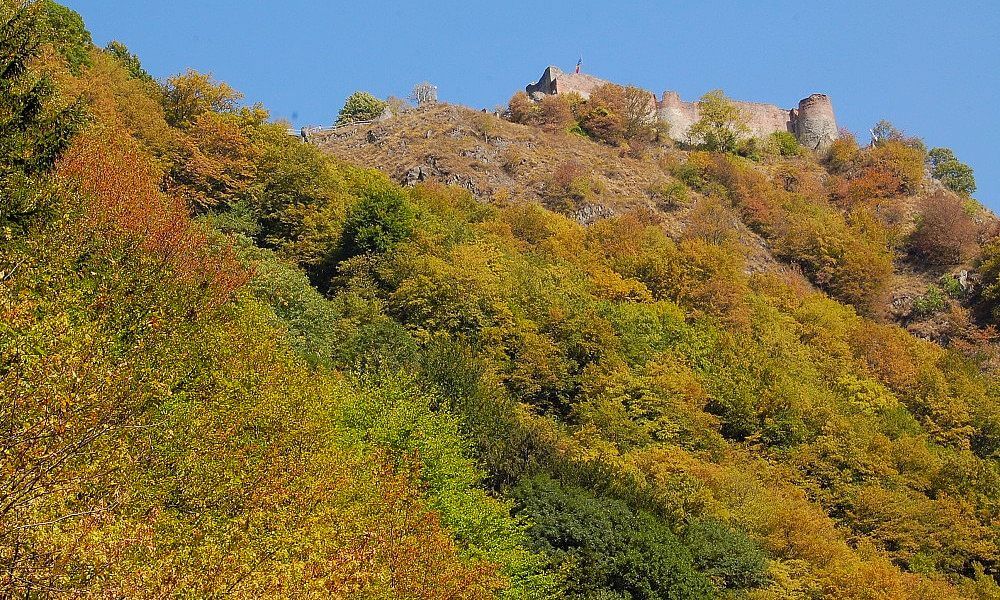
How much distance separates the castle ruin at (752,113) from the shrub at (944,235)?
2647 cm

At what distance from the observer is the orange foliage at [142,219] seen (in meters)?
28.1

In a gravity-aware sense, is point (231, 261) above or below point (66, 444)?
above

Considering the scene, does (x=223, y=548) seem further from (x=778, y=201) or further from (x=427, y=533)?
(x=778, y=201)

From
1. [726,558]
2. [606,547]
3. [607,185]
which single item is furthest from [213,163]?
[607,185]

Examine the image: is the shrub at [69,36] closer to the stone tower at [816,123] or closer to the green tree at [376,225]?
the green tree at [376,225]

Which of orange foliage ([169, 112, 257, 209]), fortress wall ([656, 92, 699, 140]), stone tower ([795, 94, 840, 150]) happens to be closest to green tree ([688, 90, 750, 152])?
fortress wall ([656, 92, 699, 140])

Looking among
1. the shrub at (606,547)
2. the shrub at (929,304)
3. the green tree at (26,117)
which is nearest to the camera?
the green tree at (26,117)

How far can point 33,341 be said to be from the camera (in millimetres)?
14281

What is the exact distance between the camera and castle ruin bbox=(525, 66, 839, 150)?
3952 inches

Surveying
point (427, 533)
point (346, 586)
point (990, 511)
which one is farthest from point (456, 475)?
point (990, 511)

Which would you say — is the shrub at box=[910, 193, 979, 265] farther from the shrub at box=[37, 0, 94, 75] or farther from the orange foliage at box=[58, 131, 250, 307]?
the shrub at box=[37, 0, 94, 75]

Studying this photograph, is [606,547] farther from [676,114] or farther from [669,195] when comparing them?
[676,114]

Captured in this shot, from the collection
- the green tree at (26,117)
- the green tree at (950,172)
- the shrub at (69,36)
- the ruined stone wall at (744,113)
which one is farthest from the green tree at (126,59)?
the green tree at (950,172)

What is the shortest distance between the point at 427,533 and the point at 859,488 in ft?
91.4
